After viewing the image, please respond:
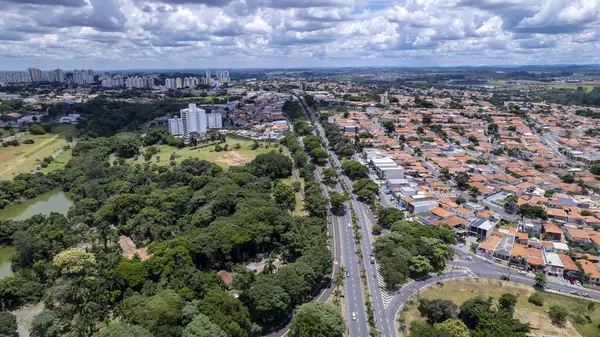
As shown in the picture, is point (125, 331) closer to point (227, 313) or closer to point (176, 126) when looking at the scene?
point (227, 313)

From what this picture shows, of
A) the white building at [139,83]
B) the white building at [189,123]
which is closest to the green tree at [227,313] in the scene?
the white building at [189,123]

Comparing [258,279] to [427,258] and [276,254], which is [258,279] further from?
[427,258]

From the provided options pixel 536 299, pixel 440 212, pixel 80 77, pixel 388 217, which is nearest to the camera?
pixel 536 299

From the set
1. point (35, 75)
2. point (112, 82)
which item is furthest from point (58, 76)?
point (112, 82)

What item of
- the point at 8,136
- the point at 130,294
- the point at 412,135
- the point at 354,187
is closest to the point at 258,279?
the point at 130,294

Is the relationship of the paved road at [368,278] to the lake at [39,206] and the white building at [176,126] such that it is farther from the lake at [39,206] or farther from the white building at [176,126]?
the white building at [176,126]
